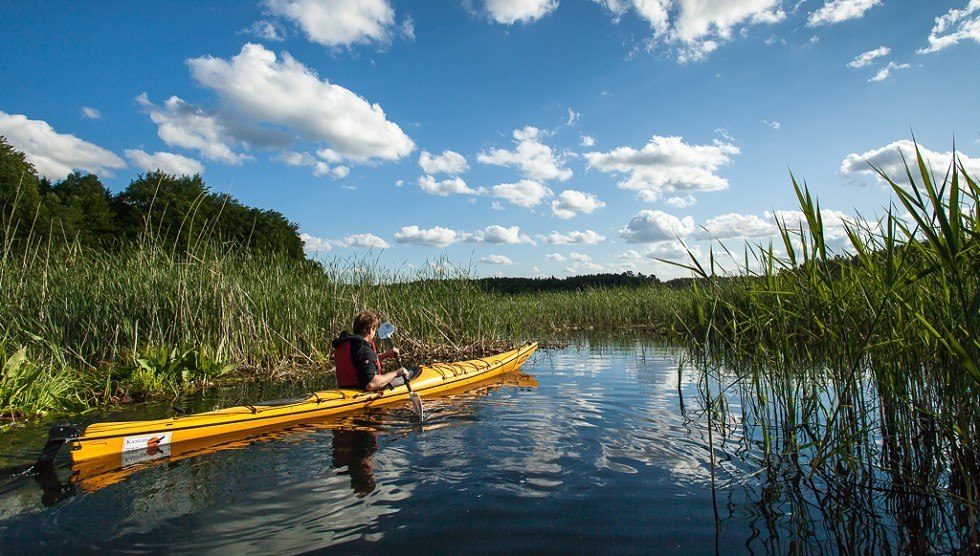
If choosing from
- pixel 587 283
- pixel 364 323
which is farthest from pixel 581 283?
pixel 364 323

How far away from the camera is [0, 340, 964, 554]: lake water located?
8.72ft

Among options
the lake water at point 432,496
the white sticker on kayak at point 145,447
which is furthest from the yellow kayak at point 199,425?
the lake water at point 432,496

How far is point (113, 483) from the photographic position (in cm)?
346

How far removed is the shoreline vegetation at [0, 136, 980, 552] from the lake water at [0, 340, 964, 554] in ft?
1.22

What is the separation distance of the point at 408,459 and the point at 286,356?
189 inches

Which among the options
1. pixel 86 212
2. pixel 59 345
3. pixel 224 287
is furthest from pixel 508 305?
pixel 86 212

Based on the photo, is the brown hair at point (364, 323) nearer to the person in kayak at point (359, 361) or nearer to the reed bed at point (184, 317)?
the person in kayak at point (359, 361)

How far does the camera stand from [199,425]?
174 inches

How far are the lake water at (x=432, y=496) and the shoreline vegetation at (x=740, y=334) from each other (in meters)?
0.37

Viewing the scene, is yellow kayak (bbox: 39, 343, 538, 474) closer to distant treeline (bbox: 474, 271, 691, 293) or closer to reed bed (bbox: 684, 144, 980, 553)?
reed bed (bbox: 684, 144, 980, 553)

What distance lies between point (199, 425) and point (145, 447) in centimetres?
41

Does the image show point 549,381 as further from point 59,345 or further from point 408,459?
point 59,345

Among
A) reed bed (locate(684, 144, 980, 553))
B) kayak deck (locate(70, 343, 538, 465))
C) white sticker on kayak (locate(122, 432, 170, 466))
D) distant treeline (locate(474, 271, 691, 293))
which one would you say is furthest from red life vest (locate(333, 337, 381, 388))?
distant treeline (locate(474, 271, 691, 293))

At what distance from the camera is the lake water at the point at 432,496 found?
266 cm
